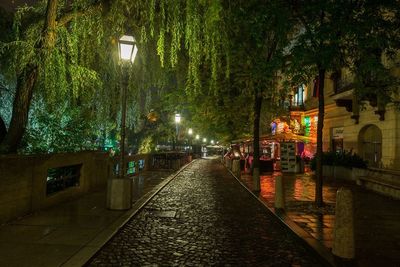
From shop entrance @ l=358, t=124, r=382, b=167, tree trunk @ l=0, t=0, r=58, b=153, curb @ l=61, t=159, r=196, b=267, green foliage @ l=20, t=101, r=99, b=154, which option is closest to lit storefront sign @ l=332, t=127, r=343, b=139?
shop entrance @ l=358, t=124, r=382, b=167

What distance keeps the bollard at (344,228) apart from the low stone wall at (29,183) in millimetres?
6487

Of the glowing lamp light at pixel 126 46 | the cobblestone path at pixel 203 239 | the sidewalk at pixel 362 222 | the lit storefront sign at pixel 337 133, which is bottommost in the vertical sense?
the cobblestone path at pixel 203 239

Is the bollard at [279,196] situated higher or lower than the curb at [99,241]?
higher

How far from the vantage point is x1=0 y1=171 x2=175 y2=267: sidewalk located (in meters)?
6.23

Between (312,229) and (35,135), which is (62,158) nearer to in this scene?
(35,135)

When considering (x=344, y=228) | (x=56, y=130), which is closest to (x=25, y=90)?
(x=56, y=130)

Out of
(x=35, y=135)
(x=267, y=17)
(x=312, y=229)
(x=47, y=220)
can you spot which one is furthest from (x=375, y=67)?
(x=35, y=135)

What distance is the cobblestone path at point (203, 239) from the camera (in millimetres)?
6773

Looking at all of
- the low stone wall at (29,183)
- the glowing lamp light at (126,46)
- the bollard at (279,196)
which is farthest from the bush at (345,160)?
the glowing lamp light at (126,46)

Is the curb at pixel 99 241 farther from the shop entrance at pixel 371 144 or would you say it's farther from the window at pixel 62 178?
the shop entrance at pixel 371 144

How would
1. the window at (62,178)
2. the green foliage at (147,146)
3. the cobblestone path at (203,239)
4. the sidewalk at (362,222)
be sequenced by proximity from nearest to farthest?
the cobblestone path at (203,239), the sidewalk at (362,222), the window at (62,178), the green foliage at (147,146)

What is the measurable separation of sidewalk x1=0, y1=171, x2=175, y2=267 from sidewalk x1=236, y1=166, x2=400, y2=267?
159 inches

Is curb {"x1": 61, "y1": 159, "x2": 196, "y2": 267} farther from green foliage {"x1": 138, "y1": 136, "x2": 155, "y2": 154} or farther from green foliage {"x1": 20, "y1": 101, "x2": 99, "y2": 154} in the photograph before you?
green foliage {"x1": 138, "y1": 136, "x2": 155, "y2": 154}

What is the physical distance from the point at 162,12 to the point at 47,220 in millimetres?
5645
